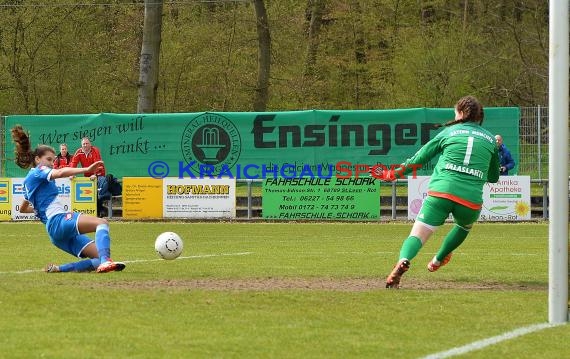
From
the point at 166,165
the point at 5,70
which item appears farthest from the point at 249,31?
the point at 166,165

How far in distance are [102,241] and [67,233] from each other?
1.63ft

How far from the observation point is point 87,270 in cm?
1317

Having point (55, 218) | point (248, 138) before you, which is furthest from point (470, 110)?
point (248, 138)

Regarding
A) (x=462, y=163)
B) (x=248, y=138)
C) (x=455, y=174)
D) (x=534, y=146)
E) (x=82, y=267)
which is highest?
(x=248, y=138)

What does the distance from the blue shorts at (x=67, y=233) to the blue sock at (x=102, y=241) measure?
0.32 meters

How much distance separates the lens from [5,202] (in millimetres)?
29000

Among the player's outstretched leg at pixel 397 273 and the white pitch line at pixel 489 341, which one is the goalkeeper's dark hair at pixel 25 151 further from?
the white pitch line at pixel 489 341

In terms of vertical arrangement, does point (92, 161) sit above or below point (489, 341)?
above

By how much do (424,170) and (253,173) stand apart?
4.39 metres

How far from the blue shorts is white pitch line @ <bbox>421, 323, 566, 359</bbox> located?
6.04 metres

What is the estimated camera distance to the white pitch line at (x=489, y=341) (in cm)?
738

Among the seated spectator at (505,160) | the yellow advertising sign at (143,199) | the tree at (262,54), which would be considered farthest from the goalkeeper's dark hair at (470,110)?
the tree at (262,54)

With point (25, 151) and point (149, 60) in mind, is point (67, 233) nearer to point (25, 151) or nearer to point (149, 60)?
point (25, 151)

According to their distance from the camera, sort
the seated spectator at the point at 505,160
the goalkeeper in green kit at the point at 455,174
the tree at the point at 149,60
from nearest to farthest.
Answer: the goalkeeper in green kit at the point at 455,174 → the seated spectator at the point at 505,160 → the tree at the point at 149,60
